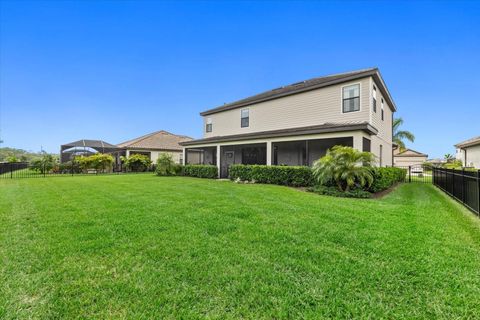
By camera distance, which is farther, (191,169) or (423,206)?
(191,169)

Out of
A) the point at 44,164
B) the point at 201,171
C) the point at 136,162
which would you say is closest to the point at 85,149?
the point at 44,164

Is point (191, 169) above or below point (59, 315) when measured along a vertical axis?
above

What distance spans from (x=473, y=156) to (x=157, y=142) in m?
31.8

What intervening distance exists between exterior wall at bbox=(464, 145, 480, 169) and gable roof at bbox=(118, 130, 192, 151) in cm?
2930

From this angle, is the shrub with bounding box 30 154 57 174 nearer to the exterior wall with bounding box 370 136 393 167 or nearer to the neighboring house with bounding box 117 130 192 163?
the neighboring house with bounding box 117 130 192 163

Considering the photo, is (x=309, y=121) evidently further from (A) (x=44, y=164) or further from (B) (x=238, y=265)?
(A) (x=44, y=164)

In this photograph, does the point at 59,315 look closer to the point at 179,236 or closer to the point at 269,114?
the point at 179,236

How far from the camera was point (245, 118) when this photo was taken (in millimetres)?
17906

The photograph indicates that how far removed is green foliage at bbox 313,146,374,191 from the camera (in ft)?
28.0

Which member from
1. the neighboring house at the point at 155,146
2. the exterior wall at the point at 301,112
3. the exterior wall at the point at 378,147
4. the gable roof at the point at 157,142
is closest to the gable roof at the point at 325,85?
the exterior wall at the point at 301,112

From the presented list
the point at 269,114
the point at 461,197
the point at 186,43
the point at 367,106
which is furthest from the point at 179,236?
the point at 186,43

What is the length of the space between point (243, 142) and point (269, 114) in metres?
2.90

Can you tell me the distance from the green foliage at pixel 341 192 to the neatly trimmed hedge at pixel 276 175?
4.40 ft

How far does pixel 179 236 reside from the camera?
4035 mm
